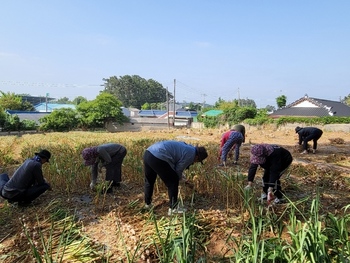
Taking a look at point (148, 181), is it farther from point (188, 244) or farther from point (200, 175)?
point (188, 244)

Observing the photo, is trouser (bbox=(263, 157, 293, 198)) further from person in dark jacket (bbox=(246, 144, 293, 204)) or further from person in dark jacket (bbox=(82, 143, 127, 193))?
person in dark jacket (bbox=(82, 143, 127, 193))

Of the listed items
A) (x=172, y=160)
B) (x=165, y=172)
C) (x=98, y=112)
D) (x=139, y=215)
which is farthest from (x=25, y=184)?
(x=98, y=112)

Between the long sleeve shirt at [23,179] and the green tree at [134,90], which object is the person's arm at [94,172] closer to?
the long sleeve shirt at [23,179]

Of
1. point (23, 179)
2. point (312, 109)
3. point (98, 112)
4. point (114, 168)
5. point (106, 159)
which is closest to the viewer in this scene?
A: point (23, 179)

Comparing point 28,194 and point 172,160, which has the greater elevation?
point 172,160

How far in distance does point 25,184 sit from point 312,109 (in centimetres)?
3217

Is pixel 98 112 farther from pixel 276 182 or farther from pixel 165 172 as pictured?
pixel 276 182

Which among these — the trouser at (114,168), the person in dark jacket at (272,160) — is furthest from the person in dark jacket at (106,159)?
the person in dark jacket at (272,160)

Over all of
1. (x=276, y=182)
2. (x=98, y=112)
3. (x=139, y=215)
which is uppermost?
(x=98, y=112)

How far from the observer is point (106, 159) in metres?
4.73

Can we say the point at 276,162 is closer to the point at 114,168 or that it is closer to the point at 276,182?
the point at 276,182

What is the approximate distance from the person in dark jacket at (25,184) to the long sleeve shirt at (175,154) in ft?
6.08

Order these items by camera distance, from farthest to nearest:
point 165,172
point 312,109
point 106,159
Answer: point 312,109, point 106,159, point 165,172

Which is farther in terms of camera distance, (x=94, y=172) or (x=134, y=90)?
(x=134, y=90)
